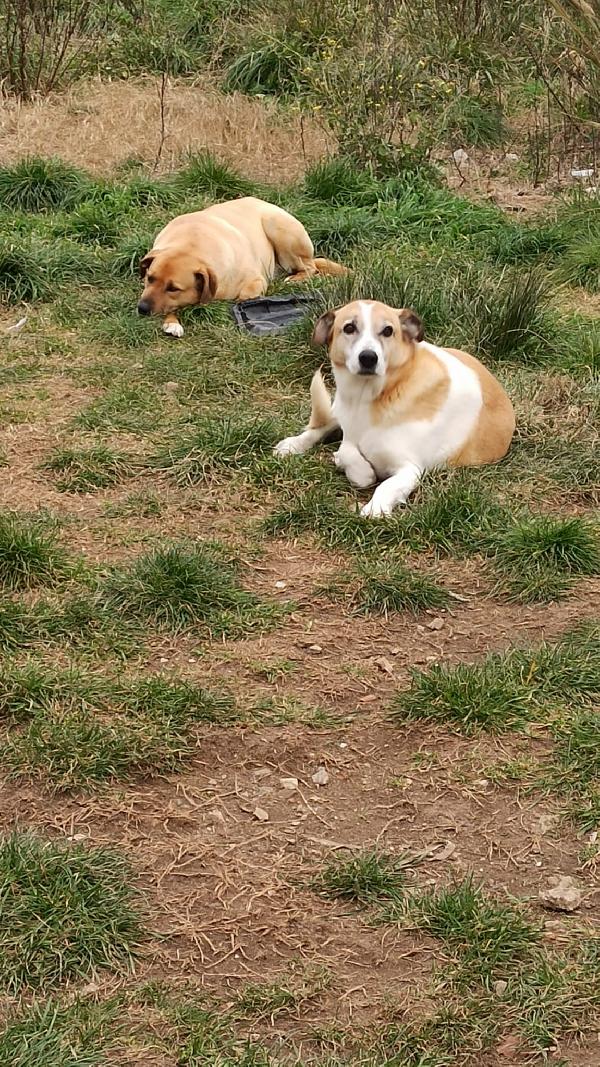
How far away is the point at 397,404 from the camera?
19.0 feet

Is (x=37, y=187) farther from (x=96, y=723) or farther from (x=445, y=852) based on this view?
(x=445, y=852)

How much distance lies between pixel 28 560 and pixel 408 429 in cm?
169

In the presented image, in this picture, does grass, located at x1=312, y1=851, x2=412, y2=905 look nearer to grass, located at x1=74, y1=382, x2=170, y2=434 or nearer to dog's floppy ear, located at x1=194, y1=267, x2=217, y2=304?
grass, located at x1=74, y1=382, x2=170, y2=434

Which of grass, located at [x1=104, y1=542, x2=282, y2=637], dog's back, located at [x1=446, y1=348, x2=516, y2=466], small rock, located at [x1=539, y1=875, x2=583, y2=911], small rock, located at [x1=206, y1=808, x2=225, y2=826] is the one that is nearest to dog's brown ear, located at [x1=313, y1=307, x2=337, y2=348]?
dog's back, located at [x1=446, y1=348, x2=516, y2=466]

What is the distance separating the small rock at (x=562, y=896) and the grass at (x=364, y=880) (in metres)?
0.37

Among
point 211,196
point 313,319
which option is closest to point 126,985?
point 313,319

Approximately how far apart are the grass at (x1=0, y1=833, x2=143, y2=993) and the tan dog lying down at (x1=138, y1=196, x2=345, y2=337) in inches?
170

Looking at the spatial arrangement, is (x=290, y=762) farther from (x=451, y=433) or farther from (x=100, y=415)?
(x=100, y=415)

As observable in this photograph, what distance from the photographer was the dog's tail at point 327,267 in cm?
836

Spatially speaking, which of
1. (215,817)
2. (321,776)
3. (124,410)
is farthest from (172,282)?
(215,817)

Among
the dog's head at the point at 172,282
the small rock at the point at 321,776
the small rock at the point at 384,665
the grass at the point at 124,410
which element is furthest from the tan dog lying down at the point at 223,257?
the small rock at the point at 321,776

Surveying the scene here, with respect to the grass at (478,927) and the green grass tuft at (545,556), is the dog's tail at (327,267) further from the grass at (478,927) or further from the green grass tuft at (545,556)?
the grass at (478,927)

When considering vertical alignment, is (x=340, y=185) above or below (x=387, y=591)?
below

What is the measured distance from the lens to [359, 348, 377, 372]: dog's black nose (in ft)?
18.4
